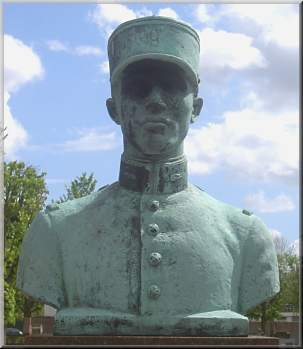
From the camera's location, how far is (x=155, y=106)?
16.6ft

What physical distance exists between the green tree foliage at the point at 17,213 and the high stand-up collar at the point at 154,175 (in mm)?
16911

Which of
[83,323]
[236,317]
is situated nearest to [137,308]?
[83,323]

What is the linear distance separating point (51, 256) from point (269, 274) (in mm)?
1672

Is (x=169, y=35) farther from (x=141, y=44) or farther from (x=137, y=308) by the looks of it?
(x=137, y=308)

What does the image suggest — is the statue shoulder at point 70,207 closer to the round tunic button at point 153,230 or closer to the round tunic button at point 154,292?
the round tunic button at point 153,230

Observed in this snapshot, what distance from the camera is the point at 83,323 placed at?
4.70 m

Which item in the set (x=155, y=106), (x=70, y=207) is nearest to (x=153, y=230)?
(x=70, y=207)

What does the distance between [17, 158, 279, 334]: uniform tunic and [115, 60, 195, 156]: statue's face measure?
0.75 feet

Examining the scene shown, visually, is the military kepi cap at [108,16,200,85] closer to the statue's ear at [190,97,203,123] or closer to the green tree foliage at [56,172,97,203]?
the statue's ear at [190,97,203,123]

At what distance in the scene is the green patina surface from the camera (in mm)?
4777

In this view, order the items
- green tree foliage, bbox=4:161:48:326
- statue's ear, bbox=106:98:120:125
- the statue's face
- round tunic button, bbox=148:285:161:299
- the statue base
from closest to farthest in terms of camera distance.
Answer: the statue base, round tunic button, bbox=148:285:161:299, the statue's face, statue's ear, bbox=106:98:120:125, green tree foliage, bbox=4:161:48:326

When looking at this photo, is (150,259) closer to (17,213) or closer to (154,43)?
(154,43)

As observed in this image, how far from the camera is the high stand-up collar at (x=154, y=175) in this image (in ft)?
17.2

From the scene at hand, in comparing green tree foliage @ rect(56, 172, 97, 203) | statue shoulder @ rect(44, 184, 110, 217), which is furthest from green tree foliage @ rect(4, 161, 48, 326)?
statue shoulder @ rect(44, 184, 110, 217)
